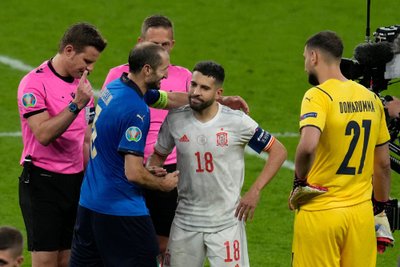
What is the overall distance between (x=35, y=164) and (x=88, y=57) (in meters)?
0.86

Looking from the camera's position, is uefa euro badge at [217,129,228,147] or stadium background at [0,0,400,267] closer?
uefa euro badge at [217,129,228,147]

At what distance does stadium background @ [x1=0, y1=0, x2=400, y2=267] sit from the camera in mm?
14359

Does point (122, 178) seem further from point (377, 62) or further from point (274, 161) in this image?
point (377, 62)

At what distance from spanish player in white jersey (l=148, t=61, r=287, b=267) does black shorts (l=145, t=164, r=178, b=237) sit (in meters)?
0.74

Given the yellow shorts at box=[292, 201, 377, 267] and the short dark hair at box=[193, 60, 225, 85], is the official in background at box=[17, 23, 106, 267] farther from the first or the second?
the yellow shorts at box=[292, 201, 377, 267]

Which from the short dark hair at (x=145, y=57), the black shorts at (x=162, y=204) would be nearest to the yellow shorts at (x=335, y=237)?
the black shorts at (x=162, y=204)

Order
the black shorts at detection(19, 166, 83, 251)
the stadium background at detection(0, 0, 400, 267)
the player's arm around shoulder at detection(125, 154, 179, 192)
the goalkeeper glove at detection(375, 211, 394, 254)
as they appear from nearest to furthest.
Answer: the player's arm around shoulder at detection(125, 154, 179, 192)
the goalkeeper glove at detection(375, 211, 394, 254)
the black shorts at detection(19, 166, 83, 251)
the stadium background at detection(0, 0, 400, 267)

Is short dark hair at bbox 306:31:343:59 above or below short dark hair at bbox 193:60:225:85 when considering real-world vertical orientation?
above

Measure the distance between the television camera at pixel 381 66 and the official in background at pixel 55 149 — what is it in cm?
179

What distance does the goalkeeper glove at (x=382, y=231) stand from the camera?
877cm

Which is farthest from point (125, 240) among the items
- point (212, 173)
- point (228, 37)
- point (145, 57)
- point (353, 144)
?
point (228, 37)

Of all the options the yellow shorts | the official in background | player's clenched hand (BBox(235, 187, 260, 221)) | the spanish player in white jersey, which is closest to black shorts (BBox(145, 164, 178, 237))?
the official in background

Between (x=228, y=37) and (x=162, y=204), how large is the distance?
7.55 m

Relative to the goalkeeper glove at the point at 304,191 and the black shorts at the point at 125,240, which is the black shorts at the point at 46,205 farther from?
the goalkeeper glove at the point at 304,191
